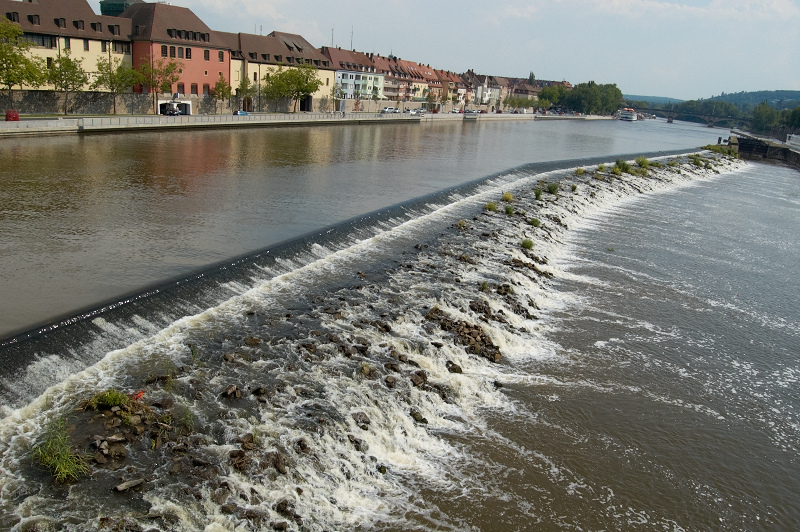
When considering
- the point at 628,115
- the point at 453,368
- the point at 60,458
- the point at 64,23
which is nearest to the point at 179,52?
the point at 64,23

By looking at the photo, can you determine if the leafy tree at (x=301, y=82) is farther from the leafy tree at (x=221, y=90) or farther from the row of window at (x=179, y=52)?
the row of window at (x=179, y=52)

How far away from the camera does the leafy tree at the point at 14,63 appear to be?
4459 centimetres

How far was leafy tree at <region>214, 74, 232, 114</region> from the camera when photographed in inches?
2584

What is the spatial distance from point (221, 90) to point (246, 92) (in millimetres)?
4337

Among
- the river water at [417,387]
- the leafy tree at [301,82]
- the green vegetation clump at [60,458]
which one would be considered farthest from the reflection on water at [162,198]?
the leafy tree at [301,82]

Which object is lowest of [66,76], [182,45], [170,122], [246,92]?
[170,122]

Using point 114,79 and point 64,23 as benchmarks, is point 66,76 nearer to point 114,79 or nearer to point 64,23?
point 114,79

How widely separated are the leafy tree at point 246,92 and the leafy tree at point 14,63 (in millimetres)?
23649

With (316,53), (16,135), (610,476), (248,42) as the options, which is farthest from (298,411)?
(316,53)

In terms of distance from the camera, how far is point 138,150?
3469 centimetres

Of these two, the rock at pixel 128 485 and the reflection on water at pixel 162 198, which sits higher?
the reflection on water at pixel 162 198

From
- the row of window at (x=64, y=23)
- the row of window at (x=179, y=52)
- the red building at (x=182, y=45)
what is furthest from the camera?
the row of window at (x=179, y=52)

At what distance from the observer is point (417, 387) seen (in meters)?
10.4

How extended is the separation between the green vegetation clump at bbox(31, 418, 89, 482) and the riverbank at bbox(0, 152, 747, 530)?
0.42 ft
